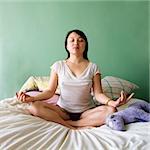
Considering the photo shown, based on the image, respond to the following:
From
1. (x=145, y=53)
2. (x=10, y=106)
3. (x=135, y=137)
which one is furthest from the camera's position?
(x=145, y=53)

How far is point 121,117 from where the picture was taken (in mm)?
1492

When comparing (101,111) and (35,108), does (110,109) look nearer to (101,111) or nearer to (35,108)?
(101,111)

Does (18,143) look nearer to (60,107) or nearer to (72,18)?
(60,107)

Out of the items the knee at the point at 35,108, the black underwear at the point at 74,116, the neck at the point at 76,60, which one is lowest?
the black underwear at the point at 74,116

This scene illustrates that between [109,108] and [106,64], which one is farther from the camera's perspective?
[106,64]

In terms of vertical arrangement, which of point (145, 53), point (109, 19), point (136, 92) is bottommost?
point (136, 92)

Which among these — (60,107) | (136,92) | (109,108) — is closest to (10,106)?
(60,107)

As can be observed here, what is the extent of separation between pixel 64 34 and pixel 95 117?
1.18 m

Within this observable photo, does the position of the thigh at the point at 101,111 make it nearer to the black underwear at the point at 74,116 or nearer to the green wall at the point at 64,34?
the black underwear at the point at 74,116

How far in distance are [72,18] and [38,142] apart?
1.68 meters

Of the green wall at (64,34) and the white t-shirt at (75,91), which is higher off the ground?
the green wall at (64,34)

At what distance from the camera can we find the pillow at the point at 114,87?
2199 mm

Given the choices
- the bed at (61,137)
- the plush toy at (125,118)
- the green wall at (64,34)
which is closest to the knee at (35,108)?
the bed at (61,137)

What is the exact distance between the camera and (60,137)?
1233mm
